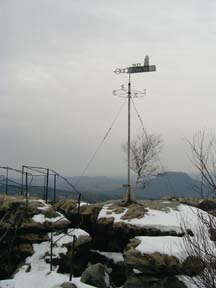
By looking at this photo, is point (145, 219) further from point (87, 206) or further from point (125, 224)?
point (87, 206)

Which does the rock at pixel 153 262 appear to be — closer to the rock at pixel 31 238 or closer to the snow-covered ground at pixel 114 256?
the snow-covered ground at pixel 114 256

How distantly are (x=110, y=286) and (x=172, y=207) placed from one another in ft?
16.4

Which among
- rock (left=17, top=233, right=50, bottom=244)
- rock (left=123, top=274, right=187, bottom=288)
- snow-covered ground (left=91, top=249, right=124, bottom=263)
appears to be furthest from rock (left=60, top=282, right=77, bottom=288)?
rock (left=17, top=233, right=50, bottom=244)

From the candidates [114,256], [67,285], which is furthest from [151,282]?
[114,256]

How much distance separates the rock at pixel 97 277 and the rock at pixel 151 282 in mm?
668

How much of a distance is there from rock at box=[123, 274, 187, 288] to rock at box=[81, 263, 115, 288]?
0.67m

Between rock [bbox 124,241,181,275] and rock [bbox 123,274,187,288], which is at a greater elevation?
rock [bbox 124,241,181,275]

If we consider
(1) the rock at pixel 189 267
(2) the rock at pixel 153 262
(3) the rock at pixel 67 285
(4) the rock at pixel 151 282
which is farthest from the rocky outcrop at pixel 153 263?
(3) the rock at pixel 67 285

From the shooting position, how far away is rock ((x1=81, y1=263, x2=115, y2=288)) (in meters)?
12.9

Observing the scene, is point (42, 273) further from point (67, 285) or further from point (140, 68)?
point (140, 68)

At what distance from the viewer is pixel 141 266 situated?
1262cm

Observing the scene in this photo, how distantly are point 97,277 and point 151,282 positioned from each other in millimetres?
1689

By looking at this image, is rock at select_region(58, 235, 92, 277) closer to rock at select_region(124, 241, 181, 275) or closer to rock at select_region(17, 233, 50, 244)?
rock at select_region(17, 233, 50, 244)

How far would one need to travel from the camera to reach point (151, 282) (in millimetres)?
12414
